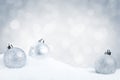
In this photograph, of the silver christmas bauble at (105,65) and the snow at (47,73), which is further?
the silver christmas bauble at (105,65)

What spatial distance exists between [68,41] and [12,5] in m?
0.48

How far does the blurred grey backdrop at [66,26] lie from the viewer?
175 centimetres

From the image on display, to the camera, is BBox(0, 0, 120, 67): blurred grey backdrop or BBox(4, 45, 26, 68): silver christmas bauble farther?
BBox(0, 0, 120, 67): blurred grey backdrop

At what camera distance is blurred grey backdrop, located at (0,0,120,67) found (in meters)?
1.75

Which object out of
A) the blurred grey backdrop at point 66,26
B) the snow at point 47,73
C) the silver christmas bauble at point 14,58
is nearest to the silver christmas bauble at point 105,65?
the snow at point 47,73

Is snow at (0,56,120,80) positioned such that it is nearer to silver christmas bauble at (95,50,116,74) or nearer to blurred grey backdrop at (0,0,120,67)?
silver christmas bauble at (95,50,116,74)

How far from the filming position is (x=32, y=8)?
1.79 metres

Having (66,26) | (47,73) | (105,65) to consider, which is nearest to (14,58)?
(47,73)

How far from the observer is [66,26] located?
194 centimetres

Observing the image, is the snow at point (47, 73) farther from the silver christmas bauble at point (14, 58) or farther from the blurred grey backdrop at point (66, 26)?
the blurred grey backdrop at point (66, 26)

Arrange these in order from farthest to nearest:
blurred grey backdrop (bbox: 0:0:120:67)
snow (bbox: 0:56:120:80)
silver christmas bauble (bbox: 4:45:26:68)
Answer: blurred grey backdrop (bbox: 0:0:120:67) → silver christmas bauble (bbox: 4:45:26:68) → snow (bbox: 0:56:120:80)

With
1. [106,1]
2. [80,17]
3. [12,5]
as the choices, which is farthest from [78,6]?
[12,5]

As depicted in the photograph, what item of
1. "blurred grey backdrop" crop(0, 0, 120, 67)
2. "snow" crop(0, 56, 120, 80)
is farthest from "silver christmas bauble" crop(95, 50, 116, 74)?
"blurred grey backdrop" crop(0, 0, 120, 67)

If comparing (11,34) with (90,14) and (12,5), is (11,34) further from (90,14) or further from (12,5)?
(90,14)
